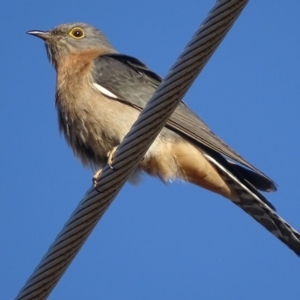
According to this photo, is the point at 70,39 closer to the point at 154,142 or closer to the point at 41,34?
the point at 41,34

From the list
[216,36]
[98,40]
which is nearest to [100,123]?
[98,40]

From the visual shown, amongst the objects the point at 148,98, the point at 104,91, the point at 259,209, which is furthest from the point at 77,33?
the point at 259,209

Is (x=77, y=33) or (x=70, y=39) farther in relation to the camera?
(x=77, y=33)

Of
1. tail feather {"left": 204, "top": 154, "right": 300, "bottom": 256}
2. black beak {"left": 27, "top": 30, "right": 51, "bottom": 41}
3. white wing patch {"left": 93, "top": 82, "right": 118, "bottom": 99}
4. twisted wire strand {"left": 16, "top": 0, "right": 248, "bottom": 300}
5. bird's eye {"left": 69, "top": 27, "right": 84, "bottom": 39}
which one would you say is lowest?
twisted wire strand {"left": 16, "top": 0, "right": 248, "bottom": 300}

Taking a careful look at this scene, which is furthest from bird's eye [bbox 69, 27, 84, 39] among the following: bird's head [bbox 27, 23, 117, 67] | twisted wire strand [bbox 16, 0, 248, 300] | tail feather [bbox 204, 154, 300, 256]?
twisted wire strand [bbox 16, 0, 248, 300]

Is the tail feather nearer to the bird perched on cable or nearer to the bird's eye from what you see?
the bird perched on cable
